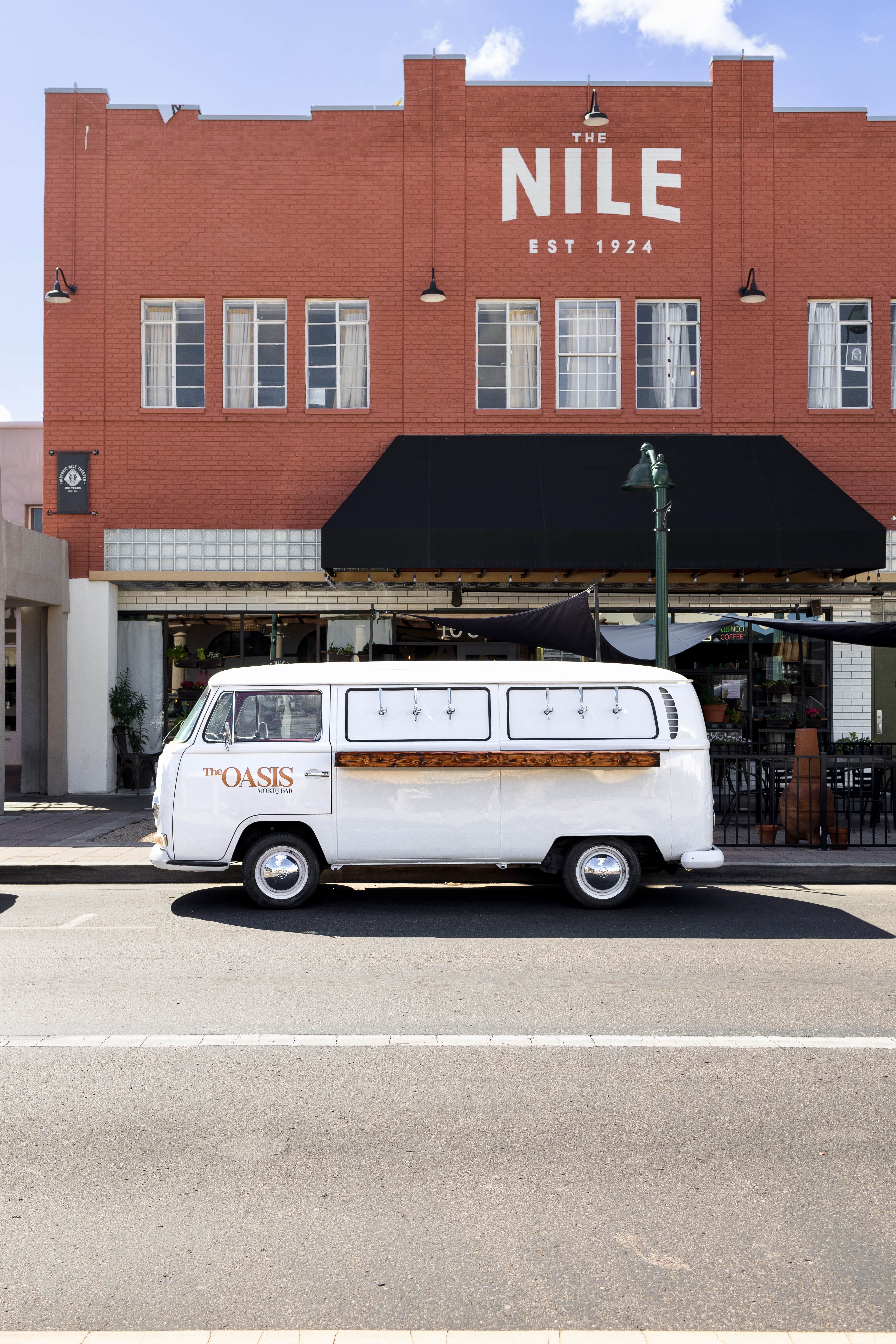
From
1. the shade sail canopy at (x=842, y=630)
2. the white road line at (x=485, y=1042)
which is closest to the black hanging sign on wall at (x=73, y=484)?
the shade sail canopy at (x=842, y=630)

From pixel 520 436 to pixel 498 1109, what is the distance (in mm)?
13934

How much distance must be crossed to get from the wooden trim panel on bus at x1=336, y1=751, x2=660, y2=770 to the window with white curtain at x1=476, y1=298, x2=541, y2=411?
10.2 metres

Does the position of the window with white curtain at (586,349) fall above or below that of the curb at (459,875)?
above

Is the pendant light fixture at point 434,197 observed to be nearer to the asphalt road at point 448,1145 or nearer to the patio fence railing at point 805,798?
the patio fence railing at point 805,798

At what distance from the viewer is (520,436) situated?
17141mm

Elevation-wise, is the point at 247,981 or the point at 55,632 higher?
the point at 55,632

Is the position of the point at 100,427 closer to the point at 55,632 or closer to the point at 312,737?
the point at 55,632

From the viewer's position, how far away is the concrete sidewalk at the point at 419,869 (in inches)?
411

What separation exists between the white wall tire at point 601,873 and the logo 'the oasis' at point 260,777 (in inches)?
98.8

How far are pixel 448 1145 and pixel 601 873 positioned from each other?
196 inches

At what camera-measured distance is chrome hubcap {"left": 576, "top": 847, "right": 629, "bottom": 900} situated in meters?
8.91

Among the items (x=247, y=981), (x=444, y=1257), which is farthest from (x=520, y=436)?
(x=444, y=1257)

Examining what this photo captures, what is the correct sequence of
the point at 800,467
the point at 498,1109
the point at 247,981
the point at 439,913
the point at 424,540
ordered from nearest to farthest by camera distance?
the point at 498,1109, the point at 247,981, the point at 439,913, the point at 424,540, the point at 800,467

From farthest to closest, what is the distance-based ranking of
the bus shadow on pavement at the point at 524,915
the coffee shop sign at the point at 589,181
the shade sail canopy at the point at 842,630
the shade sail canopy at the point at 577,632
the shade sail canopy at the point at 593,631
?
the coffee shop sign at the point at 589,181 < the shade sail canopy at the point at 577,632 < the shade sail canopy at the point at 593,631 < the shade sail canopy at the point at 842,630 < the bus shadow on pavement at the point at 524,915
